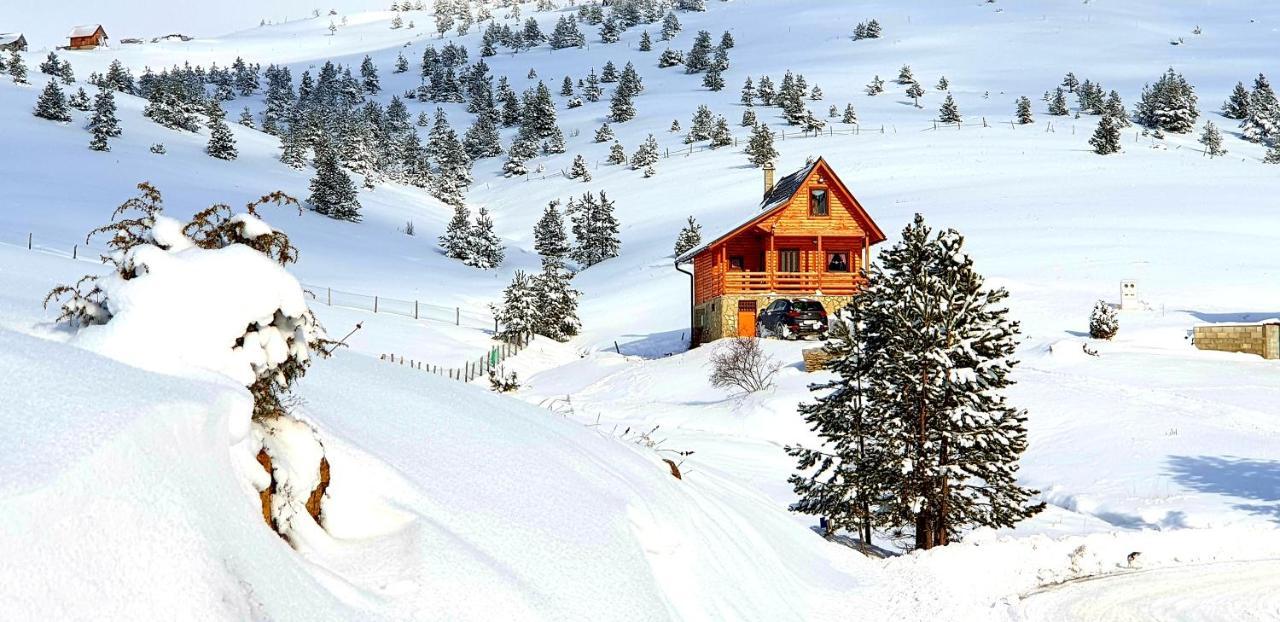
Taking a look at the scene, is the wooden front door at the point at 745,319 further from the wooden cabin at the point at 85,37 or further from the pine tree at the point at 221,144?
the wooden cabin at the point at 85,37

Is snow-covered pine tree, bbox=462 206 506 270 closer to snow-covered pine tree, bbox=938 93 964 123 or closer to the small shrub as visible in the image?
the small shrub

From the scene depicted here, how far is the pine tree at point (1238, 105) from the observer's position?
105938mm

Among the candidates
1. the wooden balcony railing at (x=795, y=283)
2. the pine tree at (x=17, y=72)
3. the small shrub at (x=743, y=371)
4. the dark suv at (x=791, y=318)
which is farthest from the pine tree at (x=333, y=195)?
the small shrub at (x=743, y=371)

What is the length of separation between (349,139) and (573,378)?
6317 centimetres

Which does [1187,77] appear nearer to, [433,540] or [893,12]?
[893,12]

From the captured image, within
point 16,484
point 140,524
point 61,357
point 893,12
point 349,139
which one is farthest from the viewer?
point 893,12

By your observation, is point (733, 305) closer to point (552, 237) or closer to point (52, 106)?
point (552, 237)

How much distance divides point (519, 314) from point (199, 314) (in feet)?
137

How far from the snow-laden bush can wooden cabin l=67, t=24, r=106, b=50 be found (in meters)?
190

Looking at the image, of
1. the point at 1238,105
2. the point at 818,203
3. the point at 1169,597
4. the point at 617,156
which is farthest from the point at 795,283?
the point at 1238,105

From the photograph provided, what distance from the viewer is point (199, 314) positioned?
18.1 feet

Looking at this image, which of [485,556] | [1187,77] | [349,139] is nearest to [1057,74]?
[1187,77]

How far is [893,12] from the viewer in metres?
179

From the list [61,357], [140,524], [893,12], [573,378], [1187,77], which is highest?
[893,12]
